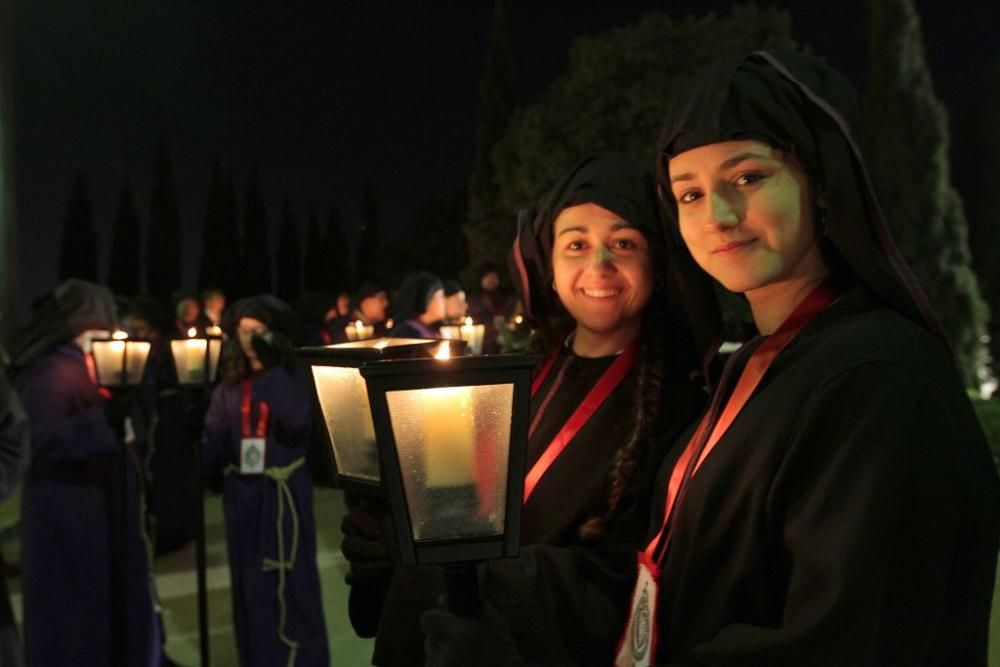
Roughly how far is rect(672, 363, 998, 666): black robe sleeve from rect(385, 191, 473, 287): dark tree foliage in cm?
3668

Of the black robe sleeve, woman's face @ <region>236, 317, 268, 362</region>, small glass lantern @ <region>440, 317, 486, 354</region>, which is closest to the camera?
the black robe sleeve

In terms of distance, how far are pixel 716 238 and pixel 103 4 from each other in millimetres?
18412

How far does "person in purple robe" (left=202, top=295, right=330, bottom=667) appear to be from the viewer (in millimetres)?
5418

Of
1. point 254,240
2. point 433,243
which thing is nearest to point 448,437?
point 254,240

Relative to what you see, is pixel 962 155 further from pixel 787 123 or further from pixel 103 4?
pixel 787 123

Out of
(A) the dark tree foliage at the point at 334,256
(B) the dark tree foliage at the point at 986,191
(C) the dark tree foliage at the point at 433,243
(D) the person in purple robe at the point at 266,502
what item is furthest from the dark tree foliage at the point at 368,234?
(D) the person in purple robe at the point at 266,502

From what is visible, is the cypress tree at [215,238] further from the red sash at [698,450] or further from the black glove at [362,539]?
the red sash at [698,450]

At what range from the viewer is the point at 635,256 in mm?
2371

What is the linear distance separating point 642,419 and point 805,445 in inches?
32.2

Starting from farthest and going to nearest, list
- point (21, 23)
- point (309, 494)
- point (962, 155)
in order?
point (962, 155), point (21, 23), point (309, 494)

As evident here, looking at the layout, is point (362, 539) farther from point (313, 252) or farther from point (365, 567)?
point (313, 252)

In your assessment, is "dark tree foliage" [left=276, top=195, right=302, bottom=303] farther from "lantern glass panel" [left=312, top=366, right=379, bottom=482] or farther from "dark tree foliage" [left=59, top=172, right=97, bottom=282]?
"lantern glass panel" [left=312, top=366, right=379, bottom=482]

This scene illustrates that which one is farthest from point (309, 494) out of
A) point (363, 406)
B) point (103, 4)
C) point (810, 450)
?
point (103, 4)

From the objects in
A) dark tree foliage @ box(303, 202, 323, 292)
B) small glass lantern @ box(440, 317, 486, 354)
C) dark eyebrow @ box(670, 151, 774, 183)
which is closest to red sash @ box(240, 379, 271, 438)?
small glass lantern @ box(440, 317, 486, 354)
